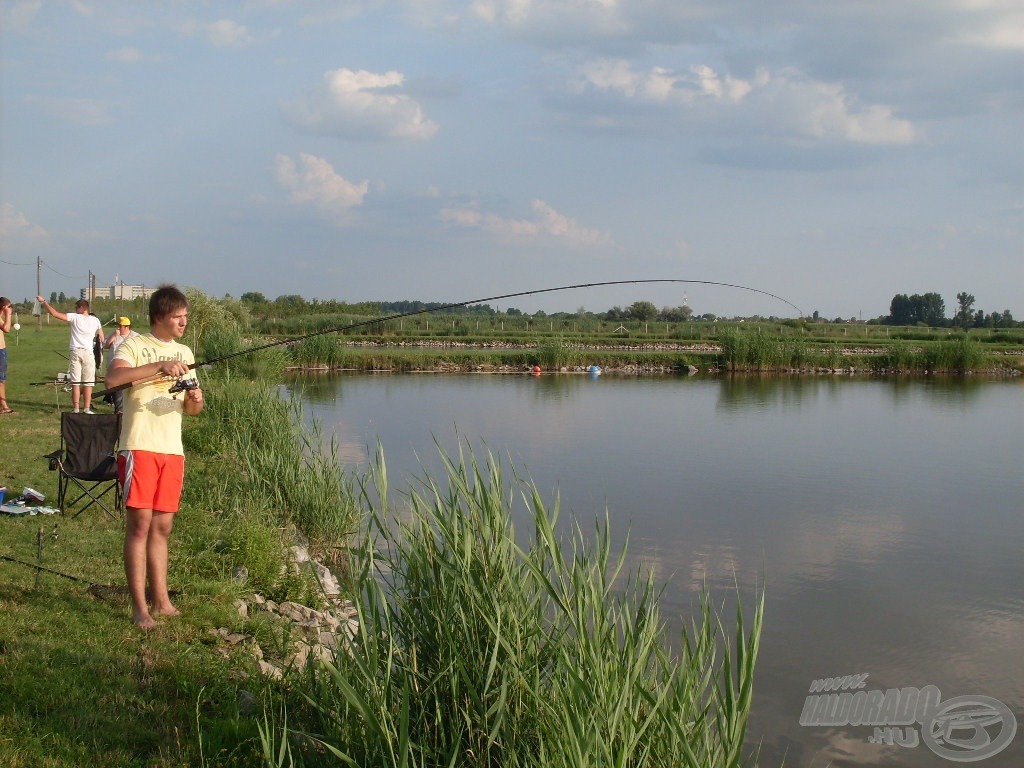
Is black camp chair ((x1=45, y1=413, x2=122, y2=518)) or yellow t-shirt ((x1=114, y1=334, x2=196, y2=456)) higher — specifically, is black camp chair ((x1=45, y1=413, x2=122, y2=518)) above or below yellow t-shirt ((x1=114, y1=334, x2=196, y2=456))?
below

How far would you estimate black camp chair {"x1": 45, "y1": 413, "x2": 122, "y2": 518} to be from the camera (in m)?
5.95

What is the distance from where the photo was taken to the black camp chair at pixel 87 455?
5.95 meters

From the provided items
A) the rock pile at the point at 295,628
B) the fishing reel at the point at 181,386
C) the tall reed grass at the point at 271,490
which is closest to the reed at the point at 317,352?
the tall reed grass at the point at 271,490

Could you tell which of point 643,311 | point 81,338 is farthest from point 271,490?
point 643,311

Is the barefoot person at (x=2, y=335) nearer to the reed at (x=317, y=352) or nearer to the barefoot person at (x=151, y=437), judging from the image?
the barefoot person at (x=151, y=437)

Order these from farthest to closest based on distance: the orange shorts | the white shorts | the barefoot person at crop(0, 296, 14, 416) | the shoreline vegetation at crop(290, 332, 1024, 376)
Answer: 1. the shoreline vegetation at crop(290, 332, 1024, 376)
2. the white shorts
3. the barefoot person at crop(0, 296, 14, 416)
4. the orange shorts

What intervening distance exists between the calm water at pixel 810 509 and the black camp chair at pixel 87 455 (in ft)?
8.69

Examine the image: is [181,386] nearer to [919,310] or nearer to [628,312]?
[628,312]

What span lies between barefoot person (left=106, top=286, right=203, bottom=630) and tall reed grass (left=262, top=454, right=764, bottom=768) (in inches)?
40.1

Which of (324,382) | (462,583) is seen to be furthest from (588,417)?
(462,583)

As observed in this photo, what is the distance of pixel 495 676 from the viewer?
315 cm

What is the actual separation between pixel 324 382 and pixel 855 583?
753 inches

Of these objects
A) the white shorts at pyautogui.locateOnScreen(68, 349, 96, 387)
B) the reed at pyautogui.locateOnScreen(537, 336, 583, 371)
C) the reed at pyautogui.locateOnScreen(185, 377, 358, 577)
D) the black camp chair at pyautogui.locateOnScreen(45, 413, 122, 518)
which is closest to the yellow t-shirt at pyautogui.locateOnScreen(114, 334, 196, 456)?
the black camp chair at pyautogui.locateOnScreen(45, 413, 122, 518)

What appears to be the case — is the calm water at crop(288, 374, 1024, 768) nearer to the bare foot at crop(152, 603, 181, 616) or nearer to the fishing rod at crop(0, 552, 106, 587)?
the bare foot at crop(152, 603, 181, 616)
